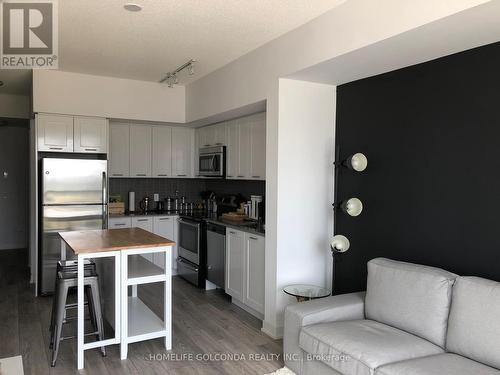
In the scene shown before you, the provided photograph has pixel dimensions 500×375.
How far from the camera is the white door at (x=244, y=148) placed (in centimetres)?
502

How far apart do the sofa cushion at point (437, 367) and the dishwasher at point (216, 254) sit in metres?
2.76

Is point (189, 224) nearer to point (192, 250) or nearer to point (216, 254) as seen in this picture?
point (192, 250)

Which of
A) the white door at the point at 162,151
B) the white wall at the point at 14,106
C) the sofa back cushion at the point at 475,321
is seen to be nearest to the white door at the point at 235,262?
the white door at the point at 162,151

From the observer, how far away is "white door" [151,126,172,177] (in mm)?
6180

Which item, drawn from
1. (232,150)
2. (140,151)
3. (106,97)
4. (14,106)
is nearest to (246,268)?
(232,150)

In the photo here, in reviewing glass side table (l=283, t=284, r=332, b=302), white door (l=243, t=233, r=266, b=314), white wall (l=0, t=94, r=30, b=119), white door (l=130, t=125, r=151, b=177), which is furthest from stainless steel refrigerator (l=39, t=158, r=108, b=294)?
glass side table (l=283, t=284, r=332, b=302)

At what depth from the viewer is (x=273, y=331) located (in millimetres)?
3840

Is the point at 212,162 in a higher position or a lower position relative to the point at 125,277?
higher

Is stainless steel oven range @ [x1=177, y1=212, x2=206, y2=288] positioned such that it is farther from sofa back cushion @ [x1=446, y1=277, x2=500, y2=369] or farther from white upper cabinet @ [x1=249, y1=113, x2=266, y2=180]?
sofa back cushion @ [x1=446, y1=277, x2=500, y2=369]

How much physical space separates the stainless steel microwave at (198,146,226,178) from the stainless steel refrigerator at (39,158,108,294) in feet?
4.59

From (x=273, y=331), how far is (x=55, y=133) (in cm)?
354

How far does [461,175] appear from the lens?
116 inches

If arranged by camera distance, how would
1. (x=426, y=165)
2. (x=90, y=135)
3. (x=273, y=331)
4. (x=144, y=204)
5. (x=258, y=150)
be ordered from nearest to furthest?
(x=426, y=165) → (x=273, y=331) → (x=258, y=150) → (x=90, y=135) → (x=144, y=204)

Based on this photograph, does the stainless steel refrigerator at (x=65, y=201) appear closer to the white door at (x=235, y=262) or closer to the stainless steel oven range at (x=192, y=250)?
the stainless steel oven range at (x=192, y=250)
